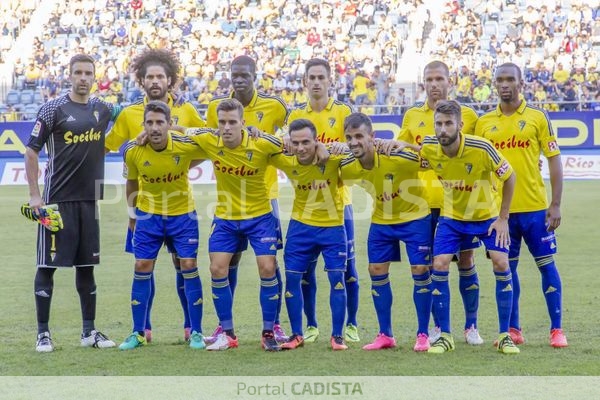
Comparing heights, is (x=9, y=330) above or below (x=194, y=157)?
below

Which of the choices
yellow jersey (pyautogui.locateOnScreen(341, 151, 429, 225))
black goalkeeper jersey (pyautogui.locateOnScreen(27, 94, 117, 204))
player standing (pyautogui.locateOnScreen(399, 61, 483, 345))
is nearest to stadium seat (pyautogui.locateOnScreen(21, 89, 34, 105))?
black goalkeeper jersey (pyautogui.locateOnScreen(27, 94, 117, 204))

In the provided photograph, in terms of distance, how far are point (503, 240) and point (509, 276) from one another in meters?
0.35

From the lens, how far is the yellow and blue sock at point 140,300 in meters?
8.50

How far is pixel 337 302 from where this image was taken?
8.27 meters

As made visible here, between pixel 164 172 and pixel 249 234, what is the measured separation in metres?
0.87

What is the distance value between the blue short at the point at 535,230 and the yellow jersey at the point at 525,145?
6cm

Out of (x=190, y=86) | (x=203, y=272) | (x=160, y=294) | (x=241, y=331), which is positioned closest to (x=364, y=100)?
(x=190, y=86)

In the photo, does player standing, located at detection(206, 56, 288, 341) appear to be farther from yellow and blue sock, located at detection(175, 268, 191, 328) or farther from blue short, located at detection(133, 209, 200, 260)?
blue short, located at detection(133, 209, 200, 260)

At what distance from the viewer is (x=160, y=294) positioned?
37.9 feet

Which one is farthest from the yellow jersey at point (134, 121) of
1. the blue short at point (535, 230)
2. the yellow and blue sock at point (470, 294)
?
the blue short at point (535, 230)

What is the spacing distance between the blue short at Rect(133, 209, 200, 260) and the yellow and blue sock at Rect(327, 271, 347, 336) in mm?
1184

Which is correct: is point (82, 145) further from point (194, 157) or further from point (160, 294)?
point (160, 294)

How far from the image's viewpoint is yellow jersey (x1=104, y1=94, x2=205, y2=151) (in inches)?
354
